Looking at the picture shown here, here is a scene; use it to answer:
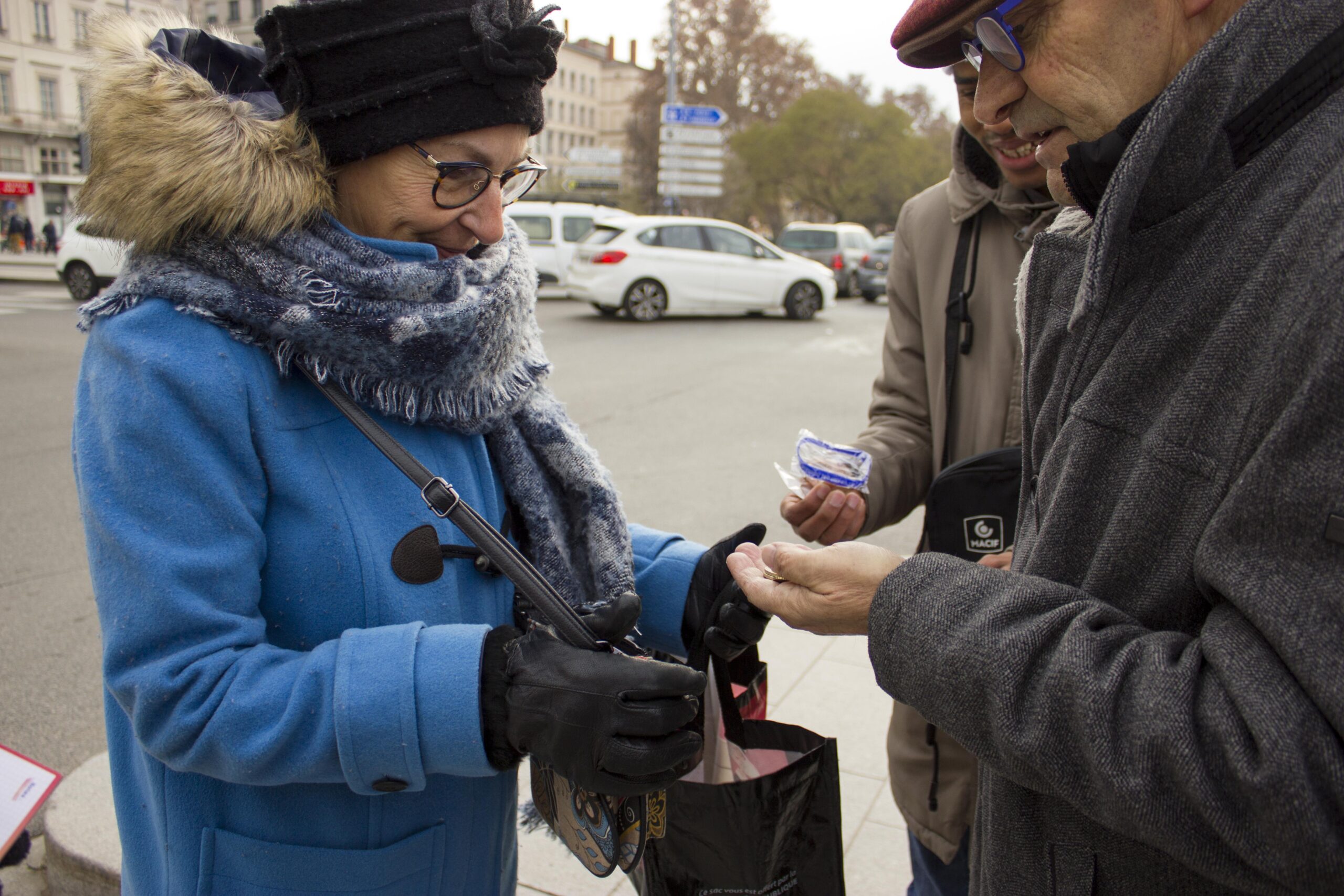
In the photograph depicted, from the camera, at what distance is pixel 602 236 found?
15.1m

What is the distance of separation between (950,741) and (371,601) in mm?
1246

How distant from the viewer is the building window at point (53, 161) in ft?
154

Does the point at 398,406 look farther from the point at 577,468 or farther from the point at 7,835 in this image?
the point at 7,835

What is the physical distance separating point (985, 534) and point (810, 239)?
20827 mm

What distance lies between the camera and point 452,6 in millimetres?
1479

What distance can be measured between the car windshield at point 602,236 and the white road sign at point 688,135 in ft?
28.4

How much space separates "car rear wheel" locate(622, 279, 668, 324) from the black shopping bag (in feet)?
44.9

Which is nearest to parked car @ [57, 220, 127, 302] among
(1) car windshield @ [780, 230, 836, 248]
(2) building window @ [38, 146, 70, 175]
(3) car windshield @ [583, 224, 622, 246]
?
(3) car windshield @ [583, 224, 622, 246]

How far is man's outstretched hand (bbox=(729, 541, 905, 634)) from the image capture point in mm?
1254

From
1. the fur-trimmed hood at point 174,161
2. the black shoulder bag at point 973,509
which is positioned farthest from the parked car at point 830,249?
the fur-trimmed hood at point 174,161

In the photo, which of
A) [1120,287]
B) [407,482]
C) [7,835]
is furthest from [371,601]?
[7,835]

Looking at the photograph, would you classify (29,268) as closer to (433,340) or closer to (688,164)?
(688,164)

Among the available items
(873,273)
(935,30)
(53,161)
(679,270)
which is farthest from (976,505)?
(53,161)

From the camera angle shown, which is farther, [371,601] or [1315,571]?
[371,601]
